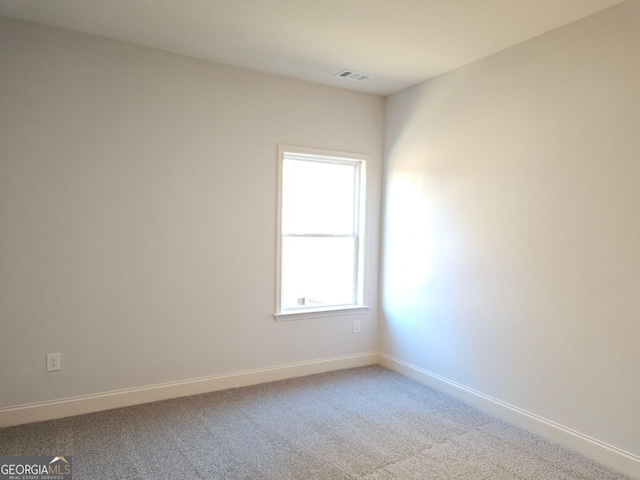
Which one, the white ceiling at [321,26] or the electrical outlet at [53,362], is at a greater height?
the white ceiling at [321,26]

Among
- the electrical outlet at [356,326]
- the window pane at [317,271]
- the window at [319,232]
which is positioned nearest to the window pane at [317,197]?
the window at [319,232]

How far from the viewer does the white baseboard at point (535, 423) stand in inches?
93.7

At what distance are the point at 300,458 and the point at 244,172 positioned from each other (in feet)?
7.24

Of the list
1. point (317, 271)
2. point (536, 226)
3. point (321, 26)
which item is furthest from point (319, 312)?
point (321, 26)

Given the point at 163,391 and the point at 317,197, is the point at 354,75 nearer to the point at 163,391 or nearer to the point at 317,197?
the point at 317,197

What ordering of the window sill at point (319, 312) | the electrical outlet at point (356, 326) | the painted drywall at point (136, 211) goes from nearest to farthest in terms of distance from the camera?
1. the painted drywall at point (136, 211)
2. the window sill at point (319, 312)
3. the electrical outlet at point (356, 326)

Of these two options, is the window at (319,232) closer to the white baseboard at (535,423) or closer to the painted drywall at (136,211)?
the painted drywall at (136,211)

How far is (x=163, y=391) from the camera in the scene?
3.24 m

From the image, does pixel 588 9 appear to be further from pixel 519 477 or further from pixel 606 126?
pixel 519 477

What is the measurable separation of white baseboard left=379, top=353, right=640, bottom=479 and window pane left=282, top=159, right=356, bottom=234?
4.95 ft

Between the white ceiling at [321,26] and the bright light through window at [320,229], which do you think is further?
the bright light through window at [320,229]

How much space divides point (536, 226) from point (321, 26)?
196 centimetres

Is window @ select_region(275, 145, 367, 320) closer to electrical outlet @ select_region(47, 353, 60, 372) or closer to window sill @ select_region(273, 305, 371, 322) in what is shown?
window sill @ select_region(273, 305, 371, 322)

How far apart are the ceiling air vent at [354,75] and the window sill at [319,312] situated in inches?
83.2
